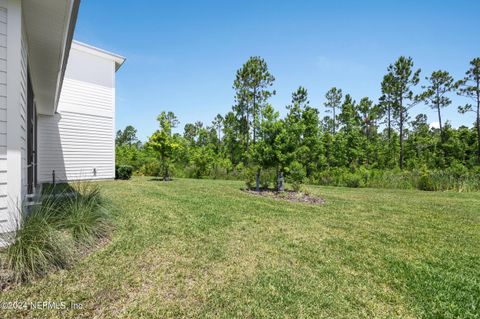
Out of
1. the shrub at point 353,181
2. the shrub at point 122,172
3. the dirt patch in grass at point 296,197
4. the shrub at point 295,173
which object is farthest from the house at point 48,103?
the shrub at point 353,181

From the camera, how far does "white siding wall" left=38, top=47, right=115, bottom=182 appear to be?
10648 millimetres

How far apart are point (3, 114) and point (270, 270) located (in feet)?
12.5

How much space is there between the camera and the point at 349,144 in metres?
18.8

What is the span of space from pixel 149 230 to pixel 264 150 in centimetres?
527

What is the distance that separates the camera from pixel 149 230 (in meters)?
4.18

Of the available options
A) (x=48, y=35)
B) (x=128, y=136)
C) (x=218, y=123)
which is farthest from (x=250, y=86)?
(x=128, y=136)

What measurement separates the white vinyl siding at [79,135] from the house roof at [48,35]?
18.3 ft

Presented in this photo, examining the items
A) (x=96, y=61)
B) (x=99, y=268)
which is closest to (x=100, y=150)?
(x=96, y=61)

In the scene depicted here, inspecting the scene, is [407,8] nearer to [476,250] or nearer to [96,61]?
[476,250]

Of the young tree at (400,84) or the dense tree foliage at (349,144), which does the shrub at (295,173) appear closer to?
the dense tree foliage at (349,144)

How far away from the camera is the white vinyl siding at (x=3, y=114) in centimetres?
294

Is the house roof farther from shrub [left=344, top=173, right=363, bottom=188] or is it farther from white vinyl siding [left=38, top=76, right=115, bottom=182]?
shrub [left=344, top=173, right=363, bottom=188]

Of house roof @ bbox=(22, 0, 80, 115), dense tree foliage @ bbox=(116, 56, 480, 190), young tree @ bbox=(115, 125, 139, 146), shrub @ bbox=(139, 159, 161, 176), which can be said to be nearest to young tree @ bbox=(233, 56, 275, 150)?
dense tree foliage @ bbox=(116, 56, 480, 190)

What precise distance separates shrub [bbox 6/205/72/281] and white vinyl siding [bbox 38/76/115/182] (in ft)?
27.6
